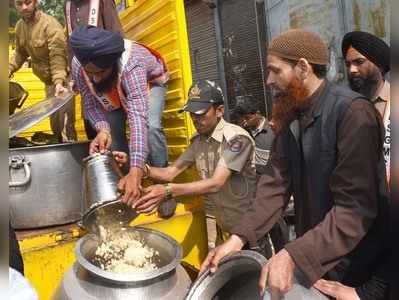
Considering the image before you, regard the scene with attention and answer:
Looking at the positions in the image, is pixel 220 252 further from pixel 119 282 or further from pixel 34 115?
pixel 34 115

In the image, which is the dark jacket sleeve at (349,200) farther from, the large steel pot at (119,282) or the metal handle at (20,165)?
the metal handle at (20,165)

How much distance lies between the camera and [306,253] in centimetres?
171

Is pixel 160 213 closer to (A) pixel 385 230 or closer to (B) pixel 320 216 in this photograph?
(B) pixel 320 216

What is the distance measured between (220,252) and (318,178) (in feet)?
1.72

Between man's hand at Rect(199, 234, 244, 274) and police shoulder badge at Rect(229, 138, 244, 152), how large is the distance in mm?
1063

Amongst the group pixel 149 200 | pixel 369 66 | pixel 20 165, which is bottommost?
pixel 149 200

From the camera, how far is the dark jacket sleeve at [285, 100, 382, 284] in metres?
1.71

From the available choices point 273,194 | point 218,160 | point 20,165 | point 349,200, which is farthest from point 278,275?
point 20,165

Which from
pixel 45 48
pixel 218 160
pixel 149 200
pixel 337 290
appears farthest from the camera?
pixel 45 48

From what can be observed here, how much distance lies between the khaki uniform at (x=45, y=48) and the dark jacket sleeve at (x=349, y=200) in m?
3.10

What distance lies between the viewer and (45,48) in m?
4.54

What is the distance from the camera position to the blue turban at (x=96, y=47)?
2.68 m

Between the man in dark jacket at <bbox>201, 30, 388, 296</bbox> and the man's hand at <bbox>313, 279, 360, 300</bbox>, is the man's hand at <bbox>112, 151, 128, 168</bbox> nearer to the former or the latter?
the man in dark jacket at <bbox>201, 30, 388, 296</bbox>

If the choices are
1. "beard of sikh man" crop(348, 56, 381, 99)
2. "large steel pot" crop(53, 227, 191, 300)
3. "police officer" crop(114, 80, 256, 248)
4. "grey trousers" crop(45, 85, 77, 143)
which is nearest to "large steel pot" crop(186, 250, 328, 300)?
"large steel pot" crop(53, 227, 191, 300)
